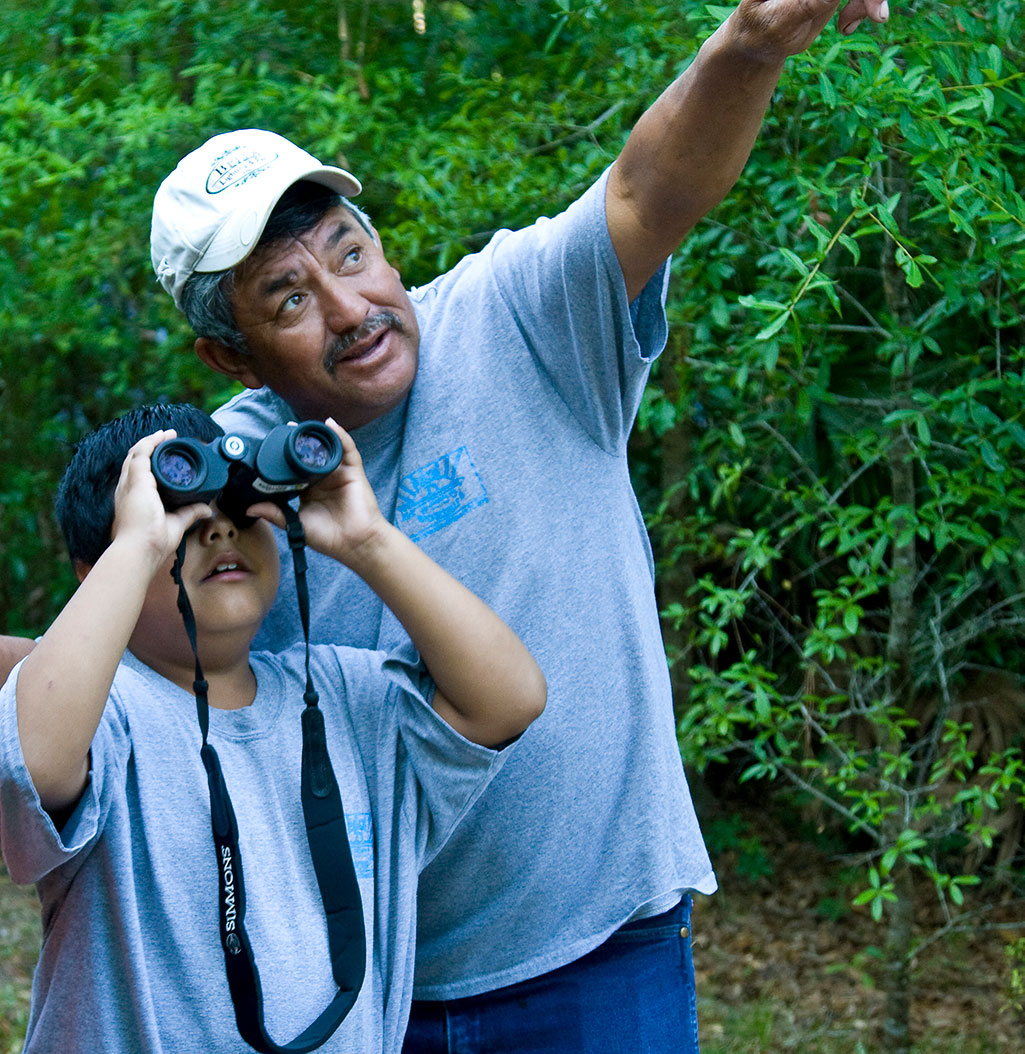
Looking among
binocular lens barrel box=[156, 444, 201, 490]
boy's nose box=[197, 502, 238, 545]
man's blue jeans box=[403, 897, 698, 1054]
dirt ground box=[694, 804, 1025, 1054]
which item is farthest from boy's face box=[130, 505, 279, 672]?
dirt ground box=[694, 804, 1025, 1054]

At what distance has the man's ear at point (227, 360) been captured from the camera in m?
2.14

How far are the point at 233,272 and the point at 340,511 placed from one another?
1.65 ft

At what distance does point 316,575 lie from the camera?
206 cm

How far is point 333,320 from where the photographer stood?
1969mm

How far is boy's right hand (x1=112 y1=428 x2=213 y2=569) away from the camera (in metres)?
1.62

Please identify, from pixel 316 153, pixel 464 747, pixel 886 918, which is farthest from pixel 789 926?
pixel 464 747

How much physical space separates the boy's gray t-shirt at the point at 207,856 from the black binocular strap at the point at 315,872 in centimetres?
4

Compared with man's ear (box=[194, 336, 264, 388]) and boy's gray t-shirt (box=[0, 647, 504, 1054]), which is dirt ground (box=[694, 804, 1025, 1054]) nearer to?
boy's gray t-shirt (box=[0, 647, 504, 1054])

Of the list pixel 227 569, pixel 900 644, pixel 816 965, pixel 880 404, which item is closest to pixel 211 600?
pixel 227 569

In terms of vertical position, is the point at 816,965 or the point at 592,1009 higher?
the point at 592,1009

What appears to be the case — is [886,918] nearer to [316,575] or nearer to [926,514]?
[926,514]

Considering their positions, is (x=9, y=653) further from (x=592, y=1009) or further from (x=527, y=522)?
(x=592, y=1009)

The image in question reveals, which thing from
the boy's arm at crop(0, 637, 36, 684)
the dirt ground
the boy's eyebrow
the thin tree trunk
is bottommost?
the dirt ground

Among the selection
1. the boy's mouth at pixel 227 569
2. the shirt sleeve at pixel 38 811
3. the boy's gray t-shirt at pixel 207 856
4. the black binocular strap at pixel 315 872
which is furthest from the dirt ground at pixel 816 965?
the shirt sleeve at pixel 38 811
